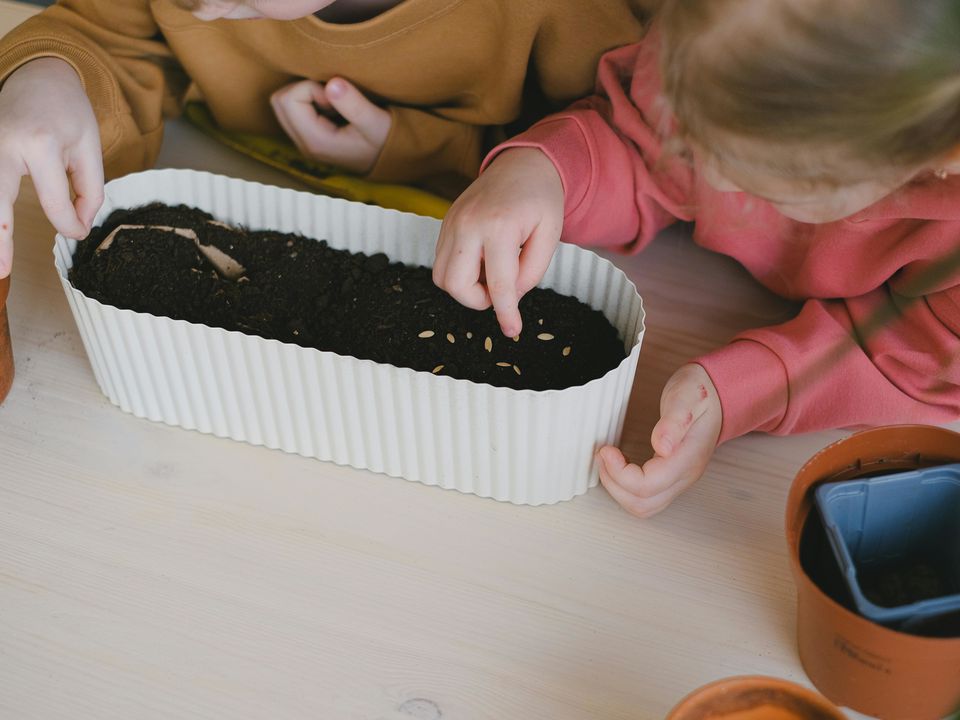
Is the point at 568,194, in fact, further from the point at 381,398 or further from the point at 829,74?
the point at 829,74

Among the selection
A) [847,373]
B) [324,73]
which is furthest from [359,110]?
[847,373]

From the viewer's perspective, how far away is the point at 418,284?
698 millimetres

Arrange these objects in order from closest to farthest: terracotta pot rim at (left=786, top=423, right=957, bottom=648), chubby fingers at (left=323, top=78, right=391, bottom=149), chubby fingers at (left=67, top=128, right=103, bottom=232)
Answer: terracotta pot rim at (left=786, top=423, right=957, bottom=648) < chubby fingers at (left=67, top=128, right=103, bottom=232) < chubby fingers at (left=323, top=78, right=391, bottom=149)

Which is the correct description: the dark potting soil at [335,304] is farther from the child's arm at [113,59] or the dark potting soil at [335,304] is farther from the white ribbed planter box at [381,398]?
the child's arm at [113,59]

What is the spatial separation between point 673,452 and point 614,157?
9.9 inches

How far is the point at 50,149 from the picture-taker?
67 centimetres

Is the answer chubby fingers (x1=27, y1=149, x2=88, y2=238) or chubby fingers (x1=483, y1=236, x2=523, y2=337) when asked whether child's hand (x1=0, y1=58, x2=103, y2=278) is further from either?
chubby fingers (x1=483, y1=236, x2=523, y2=337)

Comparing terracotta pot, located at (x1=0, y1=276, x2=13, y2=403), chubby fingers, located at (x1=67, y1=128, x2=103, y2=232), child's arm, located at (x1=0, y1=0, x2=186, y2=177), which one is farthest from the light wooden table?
child's arm, located at (x1=0, y1=0, x2=186, y2=177)

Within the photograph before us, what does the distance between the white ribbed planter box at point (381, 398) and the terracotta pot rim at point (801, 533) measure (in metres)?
0.12

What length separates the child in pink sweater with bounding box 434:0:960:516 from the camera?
14.9 inches

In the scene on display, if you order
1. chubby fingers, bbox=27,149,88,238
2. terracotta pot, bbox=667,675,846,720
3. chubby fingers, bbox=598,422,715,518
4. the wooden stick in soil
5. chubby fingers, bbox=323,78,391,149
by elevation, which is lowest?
chubby fingers, bbox=598,422,715,518

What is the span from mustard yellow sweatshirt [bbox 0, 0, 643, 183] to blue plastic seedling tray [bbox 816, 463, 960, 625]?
1.35 ft

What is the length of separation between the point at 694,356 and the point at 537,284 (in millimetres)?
142

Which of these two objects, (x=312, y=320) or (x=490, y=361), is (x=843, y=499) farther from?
(x=312, y=320)
